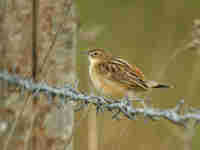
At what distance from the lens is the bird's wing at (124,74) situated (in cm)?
385

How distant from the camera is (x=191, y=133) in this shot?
3.75 m

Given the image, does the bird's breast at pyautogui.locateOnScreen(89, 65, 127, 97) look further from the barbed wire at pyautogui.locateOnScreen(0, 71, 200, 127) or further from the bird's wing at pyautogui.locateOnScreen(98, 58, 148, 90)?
the barbed wire at pyautogui.locateOnScreen(0, 71, 200, 127)

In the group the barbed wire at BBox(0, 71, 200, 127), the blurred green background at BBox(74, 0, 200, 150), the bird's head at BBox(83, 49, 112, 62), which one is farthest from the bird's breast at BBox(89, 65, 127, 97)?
the blurred green background at BBox(74, 0, 200, 150)

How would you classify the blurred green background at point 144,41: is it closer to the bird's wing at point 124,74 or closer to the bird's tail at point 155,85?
the bird's wing at point 124,74

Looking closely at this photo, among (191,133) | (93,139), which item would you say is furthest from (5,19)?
(191,133)

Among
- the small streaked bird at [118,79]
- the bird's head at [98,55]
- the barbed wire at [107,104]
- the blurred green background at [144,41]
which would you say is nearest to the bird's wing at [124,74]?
the small streaked bird at [118,79]

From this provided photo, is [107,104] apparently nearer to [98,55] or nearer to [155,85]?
[155,85]

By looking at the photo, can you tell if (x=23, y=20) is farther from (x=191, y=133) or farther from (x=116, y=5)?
(x=116, y=5)

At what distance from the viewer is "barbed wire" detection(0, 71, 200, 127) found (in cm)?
221

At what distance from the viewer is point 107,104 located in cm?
299

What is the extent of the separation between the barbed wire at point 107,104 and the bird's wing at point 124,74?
623 millimetres

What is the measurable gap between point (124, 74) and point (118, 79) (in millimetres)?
66

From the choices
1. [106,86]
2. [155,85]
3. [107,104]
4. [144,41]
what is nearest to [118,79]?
[106,86]

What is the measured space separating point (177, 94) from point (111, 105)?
4.63 metres
